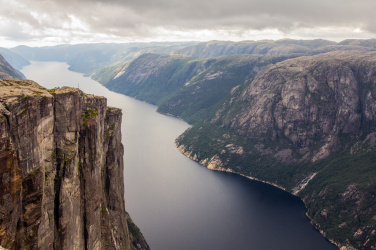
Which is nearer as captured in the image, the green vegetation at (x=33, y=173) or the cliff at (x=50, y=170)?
the cliff at (x=50, y=170)

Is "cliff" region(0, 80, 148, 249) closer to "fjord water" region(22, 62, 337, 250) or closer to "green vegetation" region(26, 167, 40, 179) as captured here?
"green vegetation" region(26, 167, 40, 179)

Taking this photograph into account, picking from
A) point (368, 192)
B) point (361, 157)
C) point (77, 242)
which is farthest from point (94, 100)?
point (361, 157)

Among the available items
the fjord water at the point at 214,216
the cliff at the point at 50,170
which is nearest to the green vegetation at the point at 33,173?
the cliff at the point at 50,170

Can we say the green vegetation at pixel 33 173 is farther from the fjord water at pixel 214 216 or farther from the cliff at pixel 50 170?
the fjord water at pixel 214 216

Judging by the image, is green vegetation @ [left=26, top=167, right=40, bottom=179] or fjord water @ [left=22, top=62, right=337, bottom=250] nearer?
green vegetation @ [left=26, top=167, right=40, bottom=179]

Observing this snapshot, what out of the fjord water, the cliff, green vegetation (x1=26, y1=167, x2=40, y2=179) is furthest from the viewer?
the fjord water

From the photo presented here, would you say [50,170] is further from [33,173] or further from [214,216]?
[214,216]

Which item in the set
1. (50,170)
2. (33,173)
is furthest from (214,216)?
(33,173)

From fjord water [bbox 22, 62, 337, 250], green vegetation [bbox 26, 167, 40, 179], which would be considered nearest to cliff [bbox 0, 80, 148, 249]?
green vegetation [bbox 26, 167, 40, 179]
